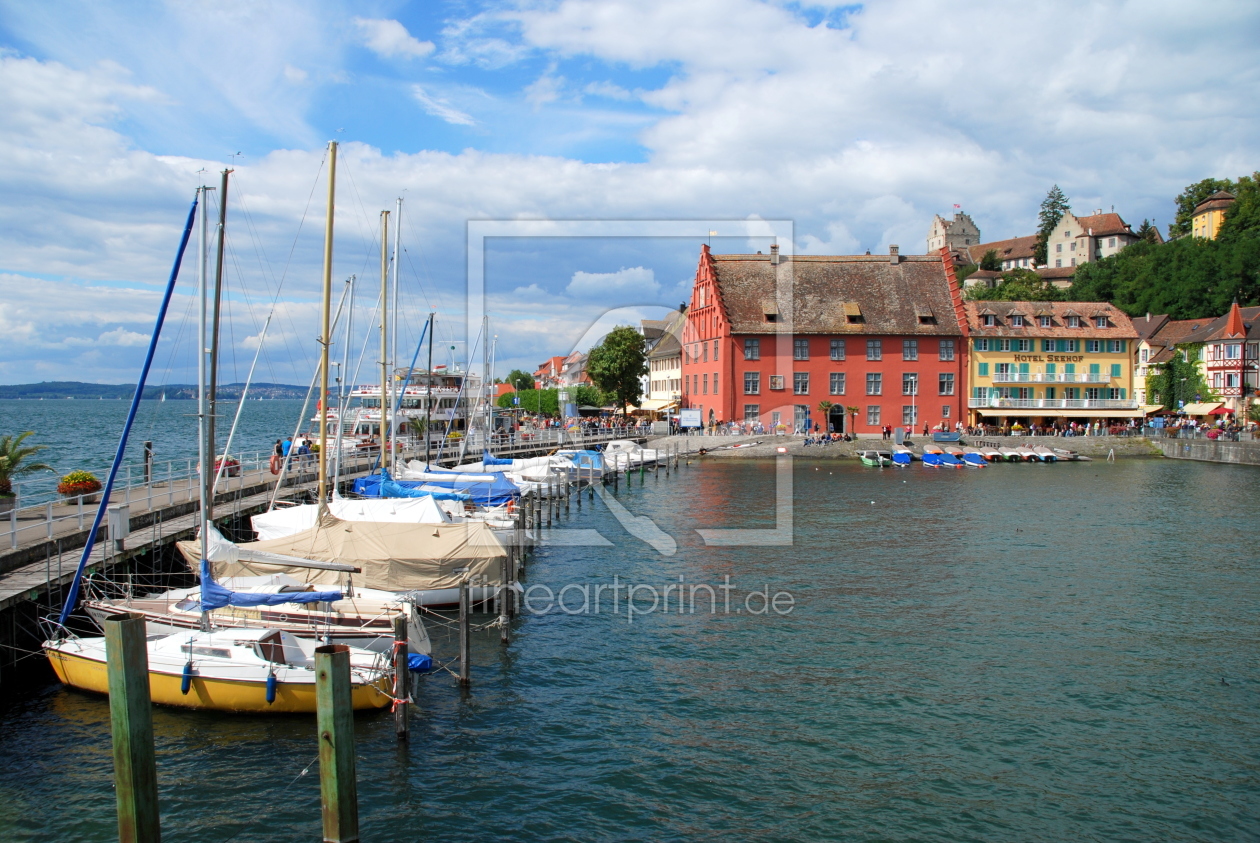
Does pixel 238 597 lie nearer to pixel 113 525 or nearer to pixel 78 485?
pixel 113 525

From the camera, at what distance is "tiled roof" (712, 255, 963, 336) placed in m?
85.0

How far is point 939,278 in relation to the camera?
90.2 m

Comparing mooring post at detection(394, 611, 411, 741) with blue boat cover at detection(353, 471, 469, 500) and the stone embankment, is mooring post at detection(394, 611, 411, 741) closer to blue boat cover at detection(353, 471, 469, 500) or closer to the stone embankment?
blue boat cover at detection(353, 471, 469, 500)

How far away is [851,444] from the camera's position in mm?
77812

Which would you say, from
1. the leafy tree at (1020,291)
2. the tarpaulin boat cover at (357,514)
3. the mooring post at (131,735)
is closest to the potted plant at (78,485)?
the tarpaulin boat cover at (357,514)

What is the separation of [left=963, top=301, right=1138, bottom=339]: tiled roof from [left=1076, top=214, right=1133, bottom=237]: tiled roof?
79.7m

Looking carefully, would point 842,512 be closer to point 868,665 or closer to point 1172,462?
point 868,665

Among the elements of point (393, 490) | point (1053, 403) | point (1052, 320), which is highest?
point (1052, 320)

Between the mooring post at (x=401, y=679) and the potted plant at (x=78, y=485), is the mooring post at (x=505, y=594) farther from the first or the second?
the potted plant at (x=78, y=485)

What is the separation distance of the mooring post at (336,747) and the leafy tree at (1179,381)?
10136cm

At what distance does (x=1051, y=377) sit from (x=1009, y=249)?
4068 inches

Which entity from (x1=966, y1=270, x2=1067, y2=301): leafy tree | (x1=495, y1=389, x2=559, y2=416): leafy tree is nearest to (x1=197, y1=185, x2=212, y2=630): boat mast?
(x1=495, y1=389, x2=559, y2=416): leafy tree

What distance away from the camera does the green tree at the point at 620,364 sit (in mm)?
92750

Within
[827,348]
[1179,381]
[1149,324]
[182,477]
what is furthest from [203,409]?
[1149,324]
